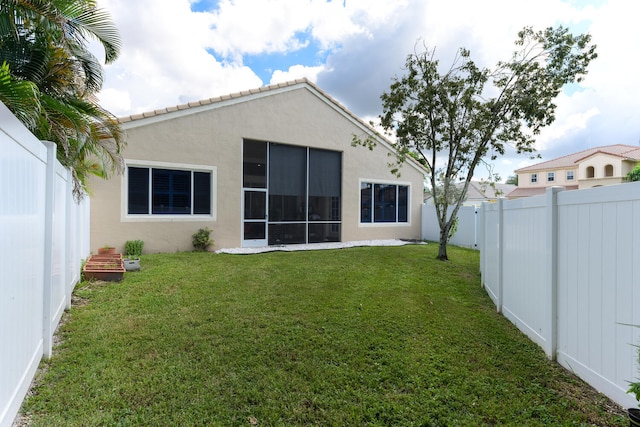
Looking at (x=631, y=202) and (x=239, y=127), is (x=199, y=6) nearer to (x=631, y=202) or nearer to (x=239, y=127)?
(x=239, y=127)

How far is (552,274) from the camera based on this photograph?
321 cm

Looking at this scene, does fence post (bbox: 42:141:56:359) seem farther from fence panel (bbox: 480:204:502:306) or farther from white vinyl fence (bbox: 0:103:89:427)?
fence panel (bbox: 480:204:502:306)

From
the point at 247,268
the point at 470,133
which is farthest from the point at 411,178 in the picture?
the point at 247,268

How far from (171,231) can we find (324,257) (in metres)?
4.90

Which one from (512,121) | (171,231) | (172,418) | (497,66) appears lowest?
(172,418)

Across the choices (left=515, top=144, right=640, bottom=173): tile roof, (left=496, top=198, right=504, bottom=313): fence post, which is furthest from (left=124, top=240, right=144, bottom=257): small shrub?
(left=515, top=144, right=640, bottom=173): tile roof

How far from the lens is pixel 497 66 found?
30.6ft

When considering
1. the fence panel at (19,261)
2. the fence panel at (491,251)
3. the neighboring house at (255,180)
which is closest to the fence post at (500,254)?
the fence panel at (491,251)

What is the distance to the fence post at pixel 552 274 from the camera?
10.5 feet

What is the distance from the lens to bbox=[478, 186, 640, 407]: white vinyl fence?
2291mm

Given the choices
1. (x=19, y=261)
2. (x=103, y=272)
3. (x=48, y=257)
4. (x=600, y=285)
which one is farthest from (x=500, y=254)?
(x=103, y=272)

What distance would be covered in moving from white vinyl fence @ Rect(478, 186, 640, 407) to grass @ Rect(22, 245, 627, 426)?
22 centimetres

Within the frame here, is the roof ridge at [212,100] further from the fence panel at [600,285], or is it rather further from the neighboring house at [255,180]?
the fence panel at [600,285]

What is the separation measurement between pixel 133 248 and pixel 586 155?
46.1m
